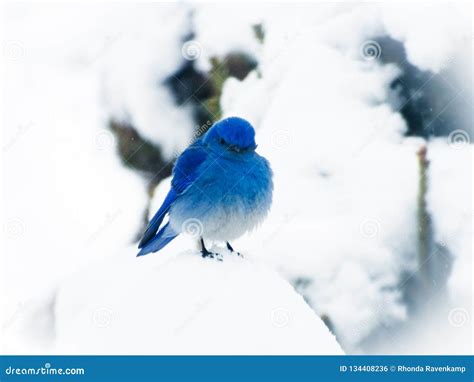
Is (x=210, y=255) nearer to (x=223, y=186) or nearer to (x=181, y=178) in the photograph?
(x=223, y=186)

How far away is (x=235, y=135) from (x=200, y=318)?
3.45ft

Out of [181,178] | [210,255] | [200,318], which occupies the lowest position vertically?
[210,255]

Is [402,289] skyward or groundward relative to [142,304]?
groundward

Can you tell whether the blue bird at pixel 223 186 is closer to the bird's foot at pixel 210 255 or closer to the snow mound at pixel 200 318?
the bird's foot at pixel 210 255

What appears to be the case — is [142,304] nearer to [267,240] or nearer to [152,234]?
[152,234]

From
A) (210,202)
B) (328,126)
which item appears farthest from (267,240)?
(328,126)

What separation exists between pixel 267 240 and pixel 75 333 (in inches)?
62.8

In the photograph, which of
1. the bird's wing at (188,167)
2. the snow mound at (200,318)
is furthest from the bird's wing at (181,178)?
the snow mound at (200,318)

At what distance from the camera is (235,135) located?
326cm

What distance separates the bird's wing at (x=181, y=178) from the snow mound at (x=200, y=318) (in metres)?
0.70

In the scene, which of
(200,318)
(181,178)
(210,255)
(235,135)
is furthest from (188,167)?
(200,318)

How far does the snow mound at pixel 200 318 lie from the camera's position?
2617mm

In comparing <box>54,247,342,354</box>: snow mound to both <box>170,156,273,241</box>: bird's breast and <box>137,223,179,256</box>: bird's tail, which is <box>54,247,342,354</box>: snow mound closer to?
<box>170,156,273,241</box>: bird's breast

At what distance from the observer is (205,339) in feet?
8.56
